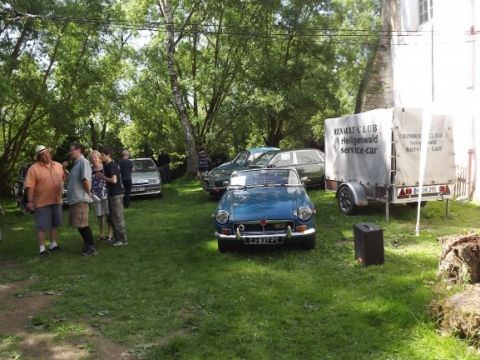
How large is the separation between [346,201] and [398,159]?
1.90m

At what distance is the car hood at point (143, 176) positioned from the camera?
633 inches

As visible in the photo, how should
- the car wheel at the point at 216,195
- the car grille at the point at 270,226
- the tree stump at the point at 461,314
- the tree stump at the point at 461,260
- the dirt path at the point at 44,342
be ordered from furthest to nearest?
the car wheel at the point at 216,195, the car grille at the point at 270,226, the tree stump at the point at 461,260, the dirt path at the point at 44,342, the tree stump at the point at 461,314

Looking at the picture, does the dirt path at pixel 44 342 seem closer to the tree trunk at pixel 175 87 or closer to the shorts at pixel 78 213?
the shorts at pixel 78 213

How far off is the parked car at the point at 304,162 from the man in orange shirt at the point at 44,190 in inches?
314

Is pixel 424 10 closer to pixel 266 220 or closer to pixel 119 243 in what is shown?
pixel 266 220

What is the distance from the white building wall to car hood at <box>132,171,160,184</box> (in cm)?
964

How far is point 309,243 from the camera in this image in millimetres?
7465

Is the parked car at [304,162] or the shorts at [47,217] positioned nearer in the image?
the shorts at [47,217]

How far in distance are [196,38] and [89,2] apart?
9198 millimetres

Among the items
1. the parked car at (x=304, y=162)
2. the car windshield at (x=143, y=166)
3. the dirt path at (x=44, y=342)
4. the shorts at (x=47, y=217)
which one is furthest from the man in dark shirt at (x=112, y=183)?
the car windshield at (x=143, y=166)

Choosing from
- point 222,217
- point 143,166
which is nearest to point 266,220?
point 222,217

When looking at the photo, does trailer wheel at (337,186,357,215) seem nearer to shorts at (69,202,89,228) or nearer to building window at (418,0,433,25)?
shorts at (69,202,89,228)

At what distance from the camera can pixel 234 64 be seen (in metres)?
25.6

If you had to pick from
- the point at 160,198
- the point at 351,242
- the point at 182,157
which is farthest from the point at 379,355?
the point at 182,157
